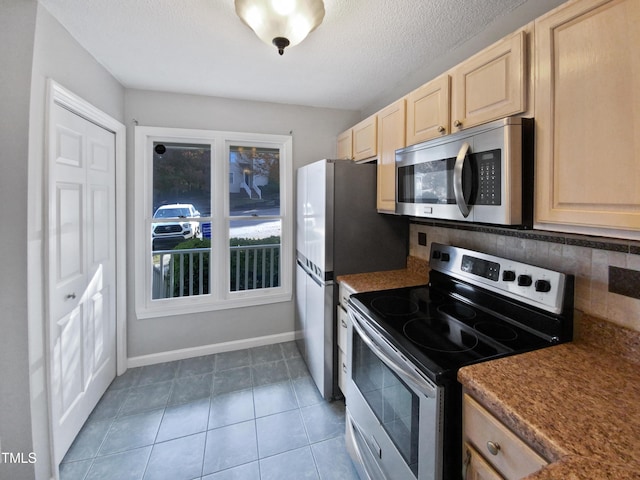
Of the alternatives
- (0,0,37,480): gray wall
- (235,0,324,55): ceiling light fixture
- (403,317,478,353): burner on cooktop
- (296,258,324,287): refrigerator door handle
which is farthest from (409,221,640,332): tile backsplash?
(0,0,37,480): gray wall

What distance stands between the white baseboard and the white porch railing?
1.72ft

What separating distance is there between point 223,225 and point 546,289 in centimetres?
251

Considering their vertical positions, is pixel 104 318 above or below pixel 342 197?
below

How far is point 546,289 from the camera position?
47.9 inches

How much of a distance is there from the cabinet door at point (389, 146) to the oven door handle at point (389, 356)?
818 millimetres

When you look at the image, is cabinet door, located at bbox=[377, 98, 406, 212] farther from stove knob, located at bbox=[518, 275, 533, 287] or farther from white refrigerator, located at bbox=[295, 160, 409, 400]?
stove knob, located at bbox=[518, 275, 533, 287]

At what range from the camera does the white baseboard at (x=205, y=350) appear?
8.65 feet

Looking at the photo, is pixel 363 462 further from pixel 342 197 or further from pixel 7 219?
pixel 7 219

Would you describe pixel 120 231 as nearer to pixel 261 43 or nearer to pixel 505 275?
pixel 261 43

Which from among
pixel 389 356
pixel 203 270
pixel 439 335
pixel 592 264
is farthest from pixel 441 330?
pixel 203 270

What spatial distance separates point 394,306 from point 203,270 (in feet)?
6.74

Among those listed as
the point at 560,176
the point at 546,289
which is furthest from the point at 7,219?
the point at 546,289

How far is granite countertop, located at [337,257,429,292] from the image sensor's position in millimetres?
1885

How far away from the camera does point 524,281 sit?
130 centimetres
